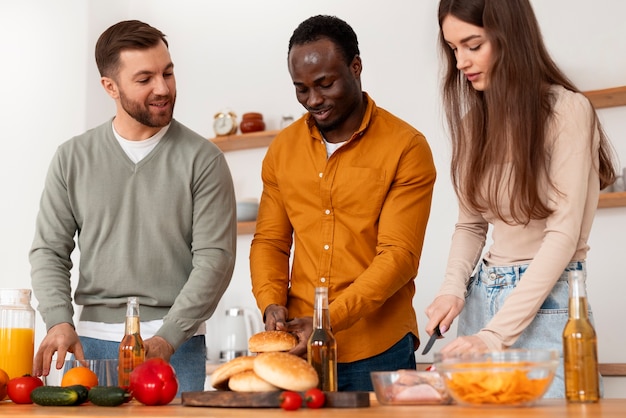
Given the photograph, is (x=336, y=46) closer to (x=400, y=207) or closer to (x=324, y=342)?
(x=400, y=207)

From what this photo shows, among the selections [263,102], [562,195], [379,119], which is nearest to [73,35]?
[263,102]

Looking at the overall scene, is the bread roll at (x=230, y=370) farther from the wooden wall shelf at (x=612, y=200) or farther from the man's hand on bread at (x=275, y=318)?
the wooden wall shelf at (x=612, y=200)

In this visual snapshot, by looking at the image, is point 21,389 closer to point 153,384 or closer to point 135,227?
point 153,384

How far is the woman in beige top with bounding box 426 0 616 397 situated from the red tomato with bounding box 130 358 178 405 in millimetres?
559

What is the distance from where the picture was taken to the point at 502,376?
4.13ft

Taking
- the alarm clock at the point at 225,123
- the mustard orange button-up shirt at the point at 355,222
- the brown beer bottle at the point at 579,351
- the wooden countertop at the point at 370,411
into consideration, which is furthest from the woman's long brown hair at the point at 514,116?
the alarm clock at the point at 225,123

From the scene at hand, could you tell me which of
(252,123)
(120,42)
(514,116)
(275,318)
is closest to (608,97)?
(252,123)

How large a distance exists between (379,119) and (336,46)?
237 mm

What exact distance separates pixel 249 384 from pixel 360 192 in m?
0.92

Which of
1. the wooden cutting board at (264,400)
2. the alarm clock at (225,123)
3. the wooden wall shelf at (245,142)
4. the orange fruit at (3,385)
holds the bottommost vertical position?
the orange fruit at (3,385)

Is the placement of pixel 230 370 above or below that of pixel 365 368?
above

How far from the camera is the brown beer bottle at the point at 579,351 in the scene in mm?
1381

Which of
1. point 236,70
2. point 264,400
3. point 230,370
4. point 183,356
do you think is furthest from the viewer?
point 236,70

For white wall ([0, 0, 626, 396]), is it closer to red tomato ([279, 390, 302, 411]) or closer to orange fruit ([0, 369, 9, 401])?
orange fruit ([0, 369, 9, 401])
